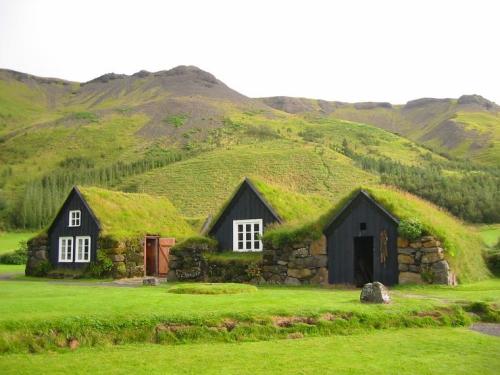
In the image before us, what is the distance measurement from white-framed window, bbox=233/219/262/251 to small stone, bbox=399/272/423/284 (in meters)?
8.84

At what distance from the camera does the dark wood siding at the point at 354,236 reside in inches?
955

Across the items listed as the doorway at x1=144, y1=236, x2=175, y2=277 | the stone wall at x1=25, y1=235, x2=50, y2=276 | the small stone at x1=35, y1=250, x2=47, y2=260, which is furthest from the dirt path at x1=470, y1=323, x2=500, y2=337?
the small stone at x1=35, y1=250, x2=47, y2=260

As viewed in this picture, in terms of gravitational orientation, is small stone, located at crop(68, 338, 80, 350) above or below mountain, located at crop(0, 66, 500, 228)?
below

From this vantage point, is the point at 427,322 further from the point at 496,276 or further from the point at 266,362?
the point at 496,276

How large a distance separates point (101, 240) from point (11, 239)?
34.1 m

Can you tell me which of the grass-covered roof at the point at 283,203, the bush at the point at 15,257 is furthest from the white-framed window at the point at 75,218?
the bush at the point at 15,257

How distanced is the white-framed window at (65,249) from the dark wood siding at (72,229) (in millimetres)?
280

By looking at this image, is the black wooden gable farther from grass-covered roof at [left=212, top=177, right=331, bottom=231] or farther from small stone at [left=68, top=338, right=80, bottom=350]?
small stone at [left=68, top=338, right=80, bottom=350]

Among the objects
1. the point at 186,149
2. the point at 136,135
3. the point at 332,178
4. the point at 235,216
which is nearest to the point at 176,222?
the point at 235,216

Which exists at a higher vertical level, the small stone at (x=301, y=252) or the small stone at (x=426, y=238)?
the small stone at (x=426, y=238)

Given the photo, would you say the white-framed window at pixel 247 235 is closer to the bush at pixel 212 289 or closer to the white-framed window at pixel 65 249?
the bush at pixel 212 289

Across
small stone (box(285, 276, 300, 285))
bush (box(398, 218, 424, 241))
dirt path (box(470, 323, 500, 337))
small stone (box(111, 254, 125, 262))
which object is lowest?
dirt path (box(470, 323, 500, 337))

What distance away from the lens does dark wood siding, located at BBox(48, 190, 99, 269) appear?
1476 inches

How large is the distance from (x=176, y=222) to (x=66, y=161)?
79.3 meters
